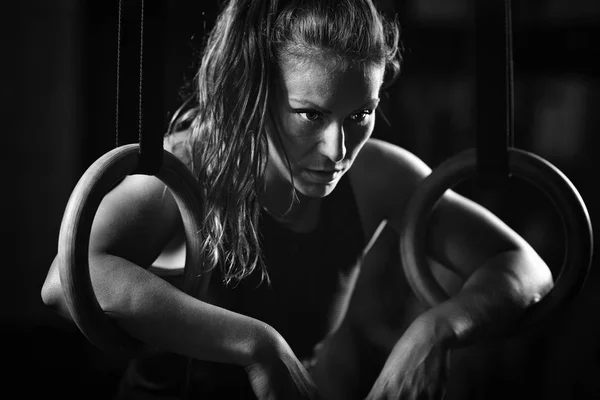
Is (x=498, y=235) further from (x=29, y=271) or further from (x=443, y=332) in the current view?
(x=29, y=271)

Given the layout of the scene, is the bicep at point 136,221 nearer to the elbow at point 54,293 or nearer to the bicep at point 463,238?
→ the elbow at point 54,293

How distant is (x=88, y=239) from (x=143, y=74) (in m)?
0.12

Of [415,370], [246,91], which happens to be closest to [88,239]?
[246,91]

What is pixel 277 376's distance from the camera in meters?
0.44

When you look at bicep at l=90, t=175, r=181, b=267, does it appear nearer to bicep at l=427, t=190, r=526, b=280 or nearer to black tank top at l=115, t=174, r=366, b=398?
black tank top at l=115, t=174, r=366, b=398

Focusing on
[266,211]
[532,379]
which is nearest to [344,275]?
[266,211]

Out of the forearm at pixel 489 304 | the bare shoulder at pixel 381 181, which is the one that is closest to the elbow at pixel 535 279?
the forearm at pixel 489 304

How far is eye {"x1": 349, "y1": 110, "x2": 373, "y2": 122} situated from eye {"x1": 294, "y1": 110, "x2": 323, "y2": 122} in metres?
0.03

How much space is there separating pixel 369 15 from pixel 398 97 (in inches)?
3.4

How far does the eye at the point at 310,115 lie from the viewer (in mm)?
453

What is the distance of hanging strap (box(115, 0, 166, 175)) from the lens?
16.7 inches

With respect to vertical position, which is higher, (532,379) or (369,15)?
(369,15)

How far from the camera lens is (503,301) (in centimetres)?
48

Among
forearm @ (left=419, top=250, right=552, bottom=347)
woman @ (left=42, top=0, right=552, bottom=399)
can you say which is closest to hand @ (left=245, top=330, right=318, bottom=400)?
woman @ (left=42, top=0, right=552, bottom=399)
